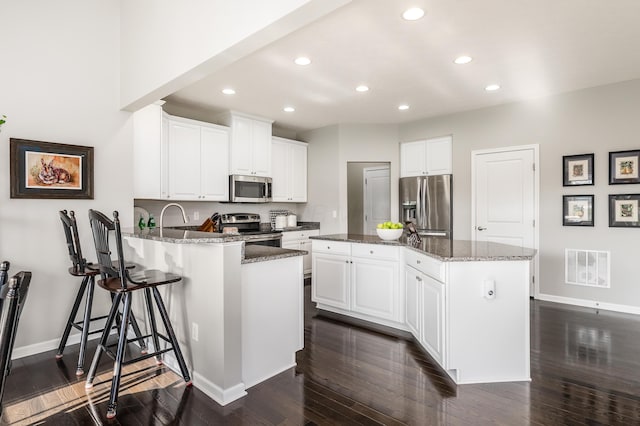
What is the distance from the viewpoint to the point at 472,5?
2.43 meters

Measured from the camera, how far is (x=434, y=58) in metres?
3.27

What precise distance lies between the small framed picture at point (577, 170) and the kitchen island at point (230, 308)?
11.7 feet

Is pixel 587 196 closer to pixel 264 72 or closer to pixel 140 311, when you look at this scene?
pixel 264 72

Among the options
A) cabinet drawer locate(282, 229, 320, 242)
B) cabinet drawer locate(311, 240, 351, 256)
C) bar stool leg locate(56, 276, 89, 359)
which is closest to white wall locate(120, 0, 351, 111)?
bar stool leg locate(56, 276, 89, 359)

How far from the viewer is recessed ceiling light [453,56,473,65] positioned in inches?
128

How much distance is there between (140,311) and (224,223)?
6.81 feet

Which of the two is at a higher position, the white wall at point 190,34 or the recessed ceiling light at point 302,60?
the recessed ceiling light at point 302,60

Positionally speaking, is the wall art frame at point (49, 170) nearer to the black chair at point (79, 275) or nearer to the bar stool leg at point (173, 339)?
the black chair at point (79, 275)

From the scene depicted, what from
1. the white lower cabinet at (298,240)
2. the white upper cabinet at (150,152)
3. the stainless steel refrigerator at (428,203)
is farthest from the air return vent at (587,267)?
the white upper cabinet at (150,152)

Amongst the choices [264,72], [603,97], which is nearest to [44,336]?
[264,72]

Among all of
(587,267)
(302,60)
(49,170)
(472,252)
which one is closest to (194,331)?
(49,170)

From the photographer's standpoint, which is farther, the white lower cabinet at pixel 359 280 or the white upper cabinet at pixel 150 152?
the white upper cabinet at pixel 150 152

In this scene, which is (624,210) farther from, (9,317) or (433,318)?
(9,317)

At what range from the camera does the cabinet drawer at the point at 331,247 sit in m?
3.66
